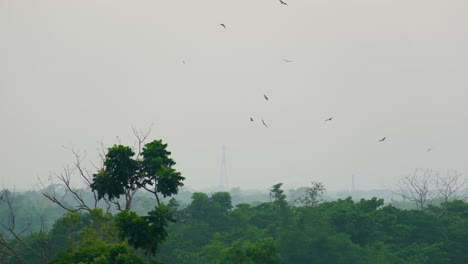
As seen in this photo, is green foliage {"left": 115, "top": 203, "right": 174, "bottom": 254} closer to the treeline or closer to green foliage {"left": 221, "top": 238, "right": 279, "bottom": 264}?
the treeline

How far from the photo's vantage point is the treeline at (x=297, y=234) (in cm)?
4297

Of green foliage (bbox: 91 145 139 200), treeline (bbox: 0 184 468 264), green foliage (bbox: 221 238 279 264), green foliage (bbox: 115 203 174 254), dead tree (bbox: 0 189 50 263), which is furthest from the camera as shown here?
treeline (bbox: 0 184 468 264)

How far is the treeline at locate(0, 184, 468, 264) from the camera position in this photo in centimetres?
4297

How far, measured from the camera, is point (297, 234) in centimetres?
4528

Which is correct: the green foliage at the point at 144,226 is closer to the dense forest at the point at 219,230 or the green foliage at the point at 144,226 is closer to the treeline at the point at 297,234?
the dense forest at the point at 219,230

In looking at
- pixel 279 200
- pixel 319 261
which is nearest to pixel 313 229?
pixel 319 261

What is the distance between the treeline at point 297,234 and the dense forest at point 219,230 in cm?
8

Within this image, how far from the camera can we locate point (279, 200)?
60.4 m

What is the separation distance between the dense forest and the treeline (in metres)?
0.08

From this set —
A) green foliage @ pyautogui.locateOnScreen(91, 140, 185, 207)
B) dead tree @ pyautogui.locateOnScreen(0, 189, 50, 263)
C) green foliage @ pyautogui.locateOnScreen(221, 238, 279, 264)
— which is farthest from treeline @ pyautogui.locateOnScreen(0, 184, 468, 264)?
green foliage @ pyautogui.locateOnScreen(91, 140, 185, 207)

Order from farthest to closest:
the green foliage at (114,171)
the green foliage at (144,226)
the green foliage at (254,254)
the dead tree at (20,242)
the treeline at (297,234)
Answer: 1. the treeline at (297,234)
2. the green foliage at (254,254)
3. the dead tree at (20,242)
4. the green foliage at (114,171)
5. the green foliage at (144,226)

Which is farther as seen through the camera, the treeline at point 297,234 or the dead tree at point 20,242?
the treeline at point 297,234

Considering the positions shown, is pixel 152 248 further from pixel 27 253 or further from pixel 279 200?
pixel 279 200

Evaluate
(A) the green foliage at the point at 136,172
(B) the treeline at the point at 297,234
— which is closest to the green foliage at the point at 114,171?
(A) the green foliage at the point at 136,172
